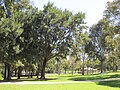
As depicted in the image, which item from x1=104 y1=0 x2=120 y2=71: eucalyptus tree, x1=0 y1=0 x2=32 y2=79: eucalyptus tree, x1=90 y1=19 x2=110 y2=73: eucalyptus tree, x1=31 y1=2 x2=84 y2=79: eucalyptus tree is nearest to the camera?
x1=0 y1=0 x2=32 y2=79: eucalyptus tree

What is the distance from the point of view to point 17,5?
41.7 metres

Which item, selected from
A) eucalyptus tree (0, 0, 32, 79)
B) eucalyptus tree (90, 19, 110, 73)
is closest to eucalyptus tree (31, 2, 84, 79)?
eucalyptus tree (0, 0, 32, 79)

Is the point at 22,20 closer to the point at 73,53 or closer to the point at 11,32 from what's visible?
the point at 11,32

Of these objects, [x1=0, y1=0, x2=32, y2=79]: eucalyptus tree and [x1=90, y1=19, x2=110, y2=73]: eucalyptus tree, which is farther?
[x1=90, y1=19, x2=110, y2=73]: eucalyptus tree

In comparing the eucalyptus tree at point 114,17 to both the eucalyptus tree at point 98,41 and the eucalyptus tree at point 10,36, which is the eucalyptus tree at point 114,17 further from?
the eucalyptus tree at point 98,41

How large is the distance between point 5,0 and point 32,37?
24.1 feet

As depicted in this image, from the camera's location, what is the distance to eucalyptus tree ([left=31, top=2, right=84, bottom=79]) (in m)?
43.0

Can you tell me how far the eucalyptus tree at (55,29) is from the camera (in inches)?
1693

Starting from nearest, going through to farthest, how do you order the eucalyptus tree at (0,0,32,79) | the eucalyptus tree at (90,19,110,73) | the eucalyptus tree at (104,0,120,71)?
the eucalyptus tree at (0,0,32,79)
the eucalyptus tree at (104,0,120,71)
the eucalyptus tree at (90,19,110,73)

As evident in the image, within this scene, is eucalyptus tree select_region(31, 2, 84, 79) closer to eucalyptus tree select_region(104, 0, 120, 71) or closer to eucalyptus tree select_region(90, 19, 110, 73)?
eucalyptus tree select_region(104, 0, 120, 71)

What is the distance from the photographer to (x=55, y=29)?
145 ft

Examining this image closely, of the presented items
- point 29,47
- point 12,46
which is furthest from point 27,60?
point 12,46

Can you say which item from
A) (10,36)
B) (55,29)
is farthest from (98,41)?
(10,36)

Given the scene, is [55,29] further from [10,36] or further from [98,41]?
[98,41]
